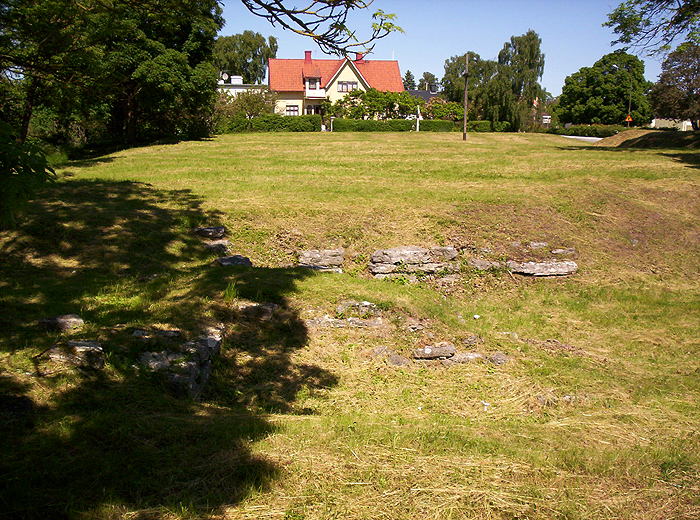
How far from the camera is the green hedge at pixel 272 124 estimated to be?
34166mm

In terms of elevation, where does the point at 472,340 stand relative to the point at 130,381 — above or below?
below

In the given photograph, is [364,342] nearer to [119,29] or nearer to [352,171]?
[119,29]

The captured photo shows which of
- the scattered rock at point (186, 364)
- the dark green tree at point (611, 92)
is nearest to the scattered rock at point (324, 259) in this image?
the scattered rock at point (186, 364)

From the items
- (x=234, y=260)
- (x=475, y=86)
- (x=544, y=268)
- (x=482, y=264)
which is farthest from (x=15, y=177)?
(x=475, y=86)

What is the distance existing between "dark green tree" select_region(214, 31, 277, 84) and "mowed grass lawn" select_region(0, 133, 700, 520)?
65.6 meters

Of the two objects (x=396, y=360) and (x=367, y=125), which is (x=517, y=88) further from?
(x=396, y=360)

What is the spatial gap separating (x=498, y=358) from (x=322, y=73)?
49.2 m

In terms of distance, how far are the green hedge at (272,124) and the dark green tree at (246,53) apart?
4196 cm

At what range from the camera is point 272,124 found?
35.4 metres

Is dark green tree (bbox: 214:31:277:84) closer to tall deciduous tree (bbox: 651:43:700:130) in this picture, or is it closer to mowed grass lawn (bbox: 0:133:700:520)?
tall deciduous tree (bbox: 651:43:700:130)

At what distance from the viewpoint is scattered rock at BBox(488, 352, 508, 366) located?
6.58 meters

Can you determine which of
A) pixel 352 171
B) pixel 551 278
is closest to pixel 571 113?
pixel 352 171

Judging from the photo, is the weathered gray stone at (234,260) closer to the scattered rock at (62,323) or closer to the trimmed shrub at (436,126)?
the scattered rock at (62,323)

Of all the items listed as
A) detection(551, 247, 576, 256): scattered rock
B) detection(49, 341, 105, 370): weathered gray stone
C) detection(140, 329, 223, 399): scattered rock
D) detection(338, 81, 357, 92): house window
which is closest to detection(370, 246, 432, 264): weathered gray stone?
detection(551, 247, 576, 256): scattered rock
